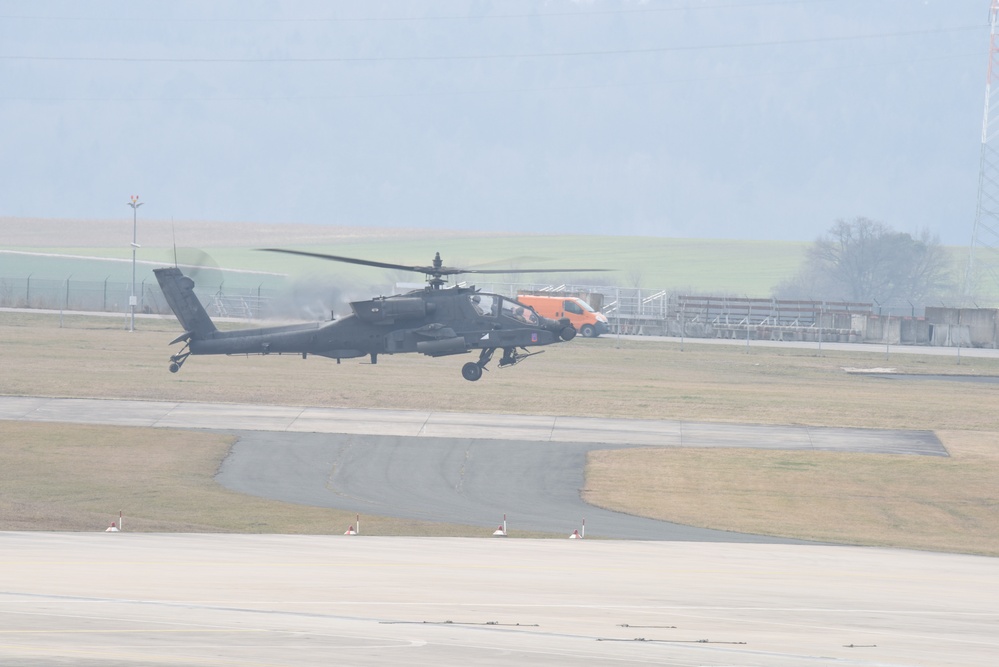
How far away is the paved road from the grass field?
4.47 ft

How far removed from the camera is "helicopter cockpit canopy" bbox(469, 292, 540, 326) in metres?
36.1

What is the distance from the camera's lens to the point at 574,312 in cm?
8362

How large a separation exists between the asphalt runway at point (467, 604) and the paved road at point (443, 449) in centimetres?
745

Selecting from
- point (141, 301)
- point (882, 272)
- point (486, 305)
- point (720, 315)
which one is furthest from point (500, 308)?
point (882, 272)

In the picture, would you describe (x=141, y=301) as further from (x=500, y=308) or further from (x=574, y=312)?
(x=500, y=308)

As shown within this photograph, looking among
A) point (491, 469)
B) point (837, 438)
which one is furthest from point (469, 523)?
point (837, 438)

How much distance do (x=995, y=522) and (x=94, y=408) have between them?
105ft

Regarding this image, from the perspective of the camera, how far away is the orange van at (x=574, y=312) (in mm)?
81750

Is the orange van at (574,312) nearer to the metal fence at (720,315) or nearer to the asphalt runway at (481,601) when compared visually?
the metal fence at (720,315)

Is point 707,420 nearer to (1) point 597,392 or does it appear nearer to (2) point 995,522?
(1) point 597,392

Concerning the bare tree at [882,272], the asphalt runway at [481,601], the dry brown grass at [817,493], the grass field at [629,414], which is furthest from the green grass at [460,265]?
the asphalt runway at [481,601]

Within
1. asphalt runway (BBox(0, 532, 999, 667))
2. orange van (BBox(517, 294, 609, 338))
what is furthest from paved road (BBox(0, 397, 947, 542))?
orange van (BBox(517, 294, 609, 338))

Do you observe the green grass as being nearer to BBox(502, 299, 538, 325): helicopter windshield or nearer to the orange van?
the orange van

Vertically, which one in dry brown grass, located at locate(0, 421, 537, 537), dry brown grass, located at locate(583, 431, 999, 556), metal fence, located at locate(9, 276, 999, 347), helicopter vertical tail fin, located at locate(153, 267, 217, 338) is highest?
helicopter vertical tail fin, located at locate(153, 267, 217, 338)
